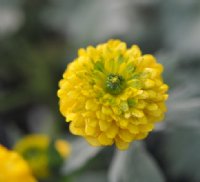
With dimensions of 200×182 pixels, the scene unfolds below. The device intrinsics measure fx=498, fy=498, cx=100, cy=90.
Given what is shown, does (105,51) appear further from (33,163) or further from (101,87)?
(33,163)

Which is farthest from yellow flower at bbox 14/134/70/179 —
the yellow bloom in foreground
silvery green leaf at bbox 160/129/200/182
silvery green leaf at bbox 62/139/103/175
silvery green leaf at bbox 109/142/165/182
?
the yellow bloom in foreground

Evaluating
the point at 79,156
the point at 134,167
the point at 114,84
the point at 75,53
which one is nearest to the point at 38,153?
the point at 79,156

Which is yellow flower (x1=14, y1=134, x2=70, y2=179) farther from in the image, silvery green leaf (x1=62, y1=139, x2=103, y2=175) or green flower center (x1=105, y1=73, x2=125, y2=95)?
green flower center (x1=105, y1=73, x2=125, y2=95)

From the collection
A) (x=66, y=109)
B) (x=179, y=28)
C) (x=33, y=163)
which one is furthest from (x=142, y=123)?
(x=179, y=28)

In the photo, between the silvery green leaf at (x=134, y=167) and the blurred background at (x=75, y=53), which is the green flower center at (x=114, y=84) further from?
the blurred background at (x=75, y=53)

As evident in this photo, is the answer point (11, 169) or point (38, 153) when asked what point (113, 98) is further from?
point (38, 153)
